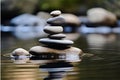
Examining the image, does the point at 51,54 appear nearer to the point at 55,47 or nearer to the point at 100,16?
the point at 55,47

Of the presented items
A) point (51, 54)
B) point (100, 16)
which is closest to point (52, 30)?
point (51, 54)

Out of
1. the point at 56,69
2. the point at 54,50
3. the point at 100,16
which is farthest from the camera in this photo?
the point at 100,16

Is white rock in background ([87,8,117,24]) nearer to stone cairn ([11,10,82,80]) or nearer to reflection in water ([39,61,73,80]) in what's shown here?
stone cairn ([11,10,82,80])

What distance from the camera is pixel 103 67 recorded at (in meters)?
7.51

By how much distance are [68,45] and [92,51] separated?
130 centimetres

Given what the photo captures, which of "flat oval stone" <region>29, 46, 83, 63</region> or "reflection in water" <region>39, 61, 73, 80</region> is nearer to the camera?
"reflection in water" <region>39, 61, 73, 80</region>

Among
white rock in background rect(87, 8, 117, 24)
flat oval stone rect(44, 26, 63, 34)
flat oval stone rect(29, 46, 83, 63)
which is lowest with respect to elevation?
flat oval stone rect(29, 46, 83, 63)

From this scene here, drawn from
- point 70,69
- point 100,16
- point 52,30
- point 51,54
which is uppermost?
point 100,16

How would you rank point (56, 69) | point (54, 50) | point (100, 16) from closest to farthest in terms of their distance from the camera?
point (56, 69), point (54, 50), point (100, 16)

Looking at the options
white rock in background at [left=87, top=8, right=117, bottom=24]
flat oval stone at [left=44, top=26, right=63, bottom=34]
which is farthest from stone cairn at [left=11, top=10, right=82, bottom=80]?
white rock in background at [left=87, top=8, right=117, bottom=24]

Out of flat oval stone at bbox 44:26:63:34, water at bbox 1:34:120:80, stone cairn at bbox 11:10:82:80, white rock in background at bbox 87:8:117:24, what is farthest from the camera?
white rock in background at bbox 87:8:117:24

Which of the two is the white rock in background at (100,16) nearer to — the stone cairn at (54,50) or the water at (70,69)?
the stone cairn at (54,50)

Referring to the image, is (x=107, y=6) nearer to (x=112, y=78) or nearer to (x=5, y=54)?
(x=5, y=54)

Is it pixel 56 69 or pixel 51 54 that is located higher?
pixel 51 54
